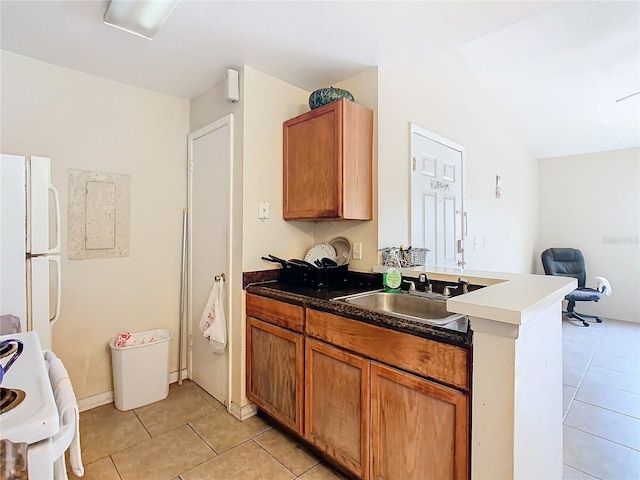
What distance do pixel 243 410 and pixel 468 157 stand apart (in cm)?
298

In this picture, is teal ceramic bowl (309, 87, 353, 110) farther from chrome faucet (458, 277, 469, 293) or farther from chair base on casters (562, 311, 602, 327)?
chair base on casters (562, 311, 602, 327)

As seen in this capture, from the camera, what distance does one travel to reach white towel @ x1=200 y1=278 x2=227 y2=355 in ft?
7.46

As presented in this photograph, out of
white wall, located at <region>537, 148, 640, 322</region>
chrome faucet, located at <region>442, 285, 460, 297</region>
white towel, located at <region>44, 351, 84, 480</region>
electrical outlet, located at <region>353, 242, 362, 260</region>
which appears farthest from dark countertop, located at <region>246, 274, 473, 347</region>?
white wall, located at <region>537, 148, 640, 322</region>

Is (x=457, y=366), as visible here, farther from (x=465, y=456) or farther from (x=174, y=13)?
(x=174, y=13)

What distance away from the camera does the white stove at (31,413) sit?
69 centimetres

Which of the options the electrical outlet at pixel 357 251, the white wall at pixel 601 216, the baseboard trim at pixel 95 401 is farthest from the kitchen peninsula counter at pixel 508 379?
the white wall at pixel 601 216

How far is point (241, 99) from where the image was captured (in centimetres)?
221

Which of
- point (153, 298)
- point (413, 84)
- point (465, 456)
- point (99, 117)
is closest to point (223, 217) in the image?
point (153, 298)

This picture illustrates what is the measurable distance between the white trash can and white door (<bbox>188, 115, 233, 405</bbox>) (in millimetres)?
279

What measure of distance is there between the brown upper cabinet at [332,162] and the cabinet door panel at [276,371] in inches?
31.1

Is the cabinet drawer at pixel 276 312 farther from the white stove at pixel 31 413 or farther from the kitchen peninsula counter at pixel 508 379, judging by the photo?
the white stove at pixel 31 413

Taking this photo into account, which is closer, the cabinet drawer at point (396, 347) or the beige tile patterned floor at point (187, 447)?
the cabinet drawer at point (396, 347)

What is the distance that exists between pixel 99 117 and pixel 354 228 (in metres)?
1.98

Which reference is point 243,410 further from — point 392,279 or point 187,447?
point 392,279
